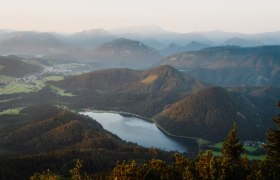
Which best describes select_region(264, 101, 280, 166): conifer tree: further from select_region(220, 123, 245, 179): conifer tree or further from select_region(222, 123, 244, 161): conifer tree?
select_region(222, 123, 244, 161): conifer tree

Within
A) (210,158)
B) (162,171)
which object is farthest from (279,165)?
(162,171)

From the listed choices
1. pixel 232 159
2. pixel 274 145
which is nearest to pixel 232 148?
pixel 232 159

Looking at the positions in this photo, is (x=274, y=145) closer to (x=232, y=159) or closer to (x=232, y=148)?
(x=232, y=148)

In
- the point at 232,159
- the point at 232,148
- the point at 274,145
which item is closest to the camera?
the point at 274,145

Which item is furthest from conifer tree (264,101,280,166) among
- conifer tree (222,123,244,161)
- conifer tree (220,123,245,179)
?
conifer tree (222,123,244,161)

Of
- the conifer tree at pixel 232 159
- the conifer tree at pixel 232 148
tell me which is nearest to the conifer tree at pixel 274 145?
the conifer tree at pixel 232 159

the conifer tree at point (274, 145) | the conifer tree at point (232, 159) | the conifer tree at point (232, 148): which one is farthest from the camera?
the conifer tree at point (232, 148)

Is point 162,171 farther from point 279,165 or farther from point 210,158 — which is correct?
point 279,165

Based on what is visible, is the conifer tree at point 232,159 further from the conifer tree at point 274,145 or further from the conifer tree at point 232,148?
the conifer tree at point 274,145
